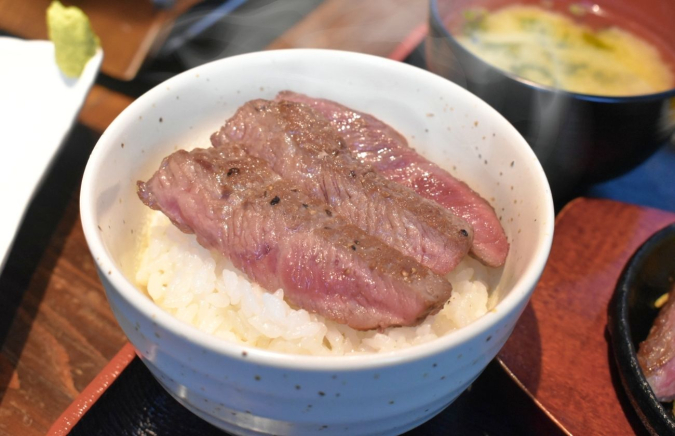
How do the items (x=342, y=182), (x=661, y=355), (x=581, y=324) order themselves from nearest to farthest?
(x=342, y=182) < (x=661, y=355) < (x=581, y=324)

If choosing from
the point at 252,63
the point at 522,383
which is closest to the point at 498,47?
the point at 252,63

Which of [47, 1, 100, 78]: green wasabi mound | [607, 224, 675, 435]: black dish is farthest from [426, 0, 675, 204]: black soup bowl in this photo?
[47, 1, 100, 78]: green wasabi mound

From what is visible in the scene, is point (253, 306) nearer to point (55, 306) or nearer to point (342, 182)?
point (342, 182)

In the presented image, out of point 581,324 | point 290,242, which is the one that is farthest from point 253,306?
point 581,324

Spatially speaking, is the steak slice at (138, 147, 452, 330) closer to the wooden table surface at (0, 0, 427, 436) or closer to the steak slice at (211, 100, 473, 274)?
the steak slice at (211, 100, 473, 274)

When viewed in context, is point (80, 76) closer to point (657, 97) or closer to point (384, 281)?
point (384, 281)

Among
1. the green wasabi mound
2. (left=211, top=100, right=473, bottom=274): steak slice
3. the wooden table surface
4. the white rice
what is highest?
(left=211, top=100, right=473, bottom=274): steak slice
